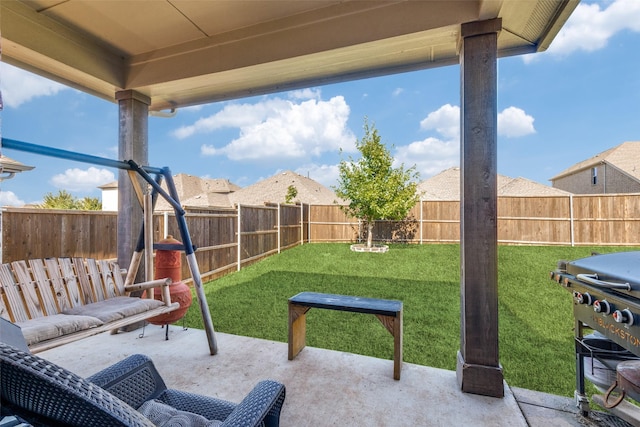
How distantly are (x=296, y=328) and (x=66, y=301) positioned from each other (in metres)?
1.92

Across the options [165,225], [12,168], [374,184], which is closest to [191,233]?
[165,225]

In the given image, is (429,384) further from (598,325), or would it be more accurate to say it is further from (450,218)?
(450,218)

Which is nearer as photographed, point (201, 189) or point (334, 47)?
point (334, 47)

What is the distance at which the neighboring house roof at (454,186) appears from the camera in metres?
18.2

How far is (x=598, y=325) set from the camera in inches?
65.6

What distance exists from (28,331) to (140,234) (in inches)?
57.2

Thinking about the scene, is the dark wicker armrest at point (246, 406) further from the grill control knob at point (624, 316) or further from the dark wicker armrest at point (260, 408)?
the grill control knob at point (624, 316)

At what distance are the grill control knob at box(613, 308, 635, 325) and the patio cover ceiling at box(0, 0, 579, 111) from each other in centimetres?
187

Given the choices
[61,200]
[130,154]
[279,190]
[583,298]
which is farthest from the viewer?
[279,190]

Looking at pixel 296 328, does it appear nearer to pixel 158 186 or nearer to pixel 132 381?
pixel 132 381

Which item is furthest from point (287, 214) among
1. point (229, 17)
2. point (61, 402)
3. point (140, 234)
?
point (61, 402)

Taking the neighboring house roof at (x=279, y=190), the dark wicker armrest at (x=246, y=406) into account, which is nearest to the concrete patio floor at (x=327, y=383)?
the dark wicker armrest at (x=246, y=406)

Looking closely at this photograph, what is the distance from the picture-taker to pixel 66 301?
246cm

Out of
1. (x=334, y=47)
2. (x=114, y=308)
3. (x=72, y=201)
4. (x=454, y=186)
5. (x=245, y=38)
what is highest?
(x=454, y=186)
